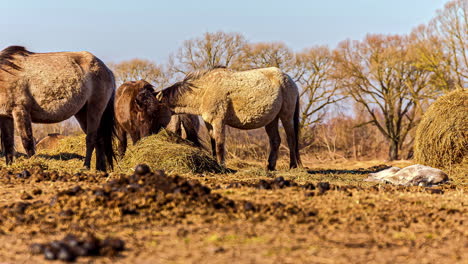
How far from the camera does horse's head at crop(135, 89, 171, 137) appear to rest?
35.7 ft

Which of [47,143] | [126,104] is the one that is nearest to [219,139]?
[126,104]

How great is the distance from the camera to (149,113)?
10977 millimetres

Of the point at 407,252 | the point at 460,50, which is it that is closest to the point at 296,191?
the point at 407,252

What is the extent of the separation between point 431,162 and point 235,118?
4.44 metres

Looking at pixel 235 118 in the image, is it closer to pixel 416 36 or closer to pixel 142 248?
pixel 142 248

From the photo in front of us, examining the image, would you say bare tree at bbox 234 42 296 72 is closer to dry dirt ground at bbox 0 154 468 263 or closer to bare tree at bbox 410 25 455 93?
bare tree at bbox 410 25 455 93

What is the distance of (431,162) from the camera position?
1137 centimetres

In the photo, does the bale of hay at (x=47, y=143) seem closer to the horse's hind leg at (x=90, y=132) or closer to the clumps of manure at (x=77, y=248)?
the horse's hind leg at (x=90, y=132)

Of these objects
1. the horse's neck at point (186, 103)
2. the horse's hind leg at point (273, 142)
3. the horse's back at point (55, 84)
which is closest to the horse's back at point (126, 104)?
the horse's neck at point (186, 103)

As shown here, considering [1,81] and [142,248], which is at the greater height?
[1,81]

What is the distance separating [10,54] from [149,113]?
2.97 meters

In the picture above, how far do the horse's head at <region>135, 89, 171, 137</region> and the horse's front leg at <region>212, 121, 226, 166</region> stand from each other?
1.17 meters

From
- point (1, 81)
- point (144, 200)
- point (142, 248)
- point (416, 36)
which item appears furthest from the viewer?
point (416, 36)

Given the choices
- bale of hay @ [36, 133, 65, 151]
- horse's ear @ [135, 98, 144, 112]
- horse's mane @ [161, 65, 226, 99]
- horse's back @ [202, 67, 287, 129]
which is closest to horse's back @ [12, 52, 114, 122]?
horse's ear @ [135, 98, 144, 112]
